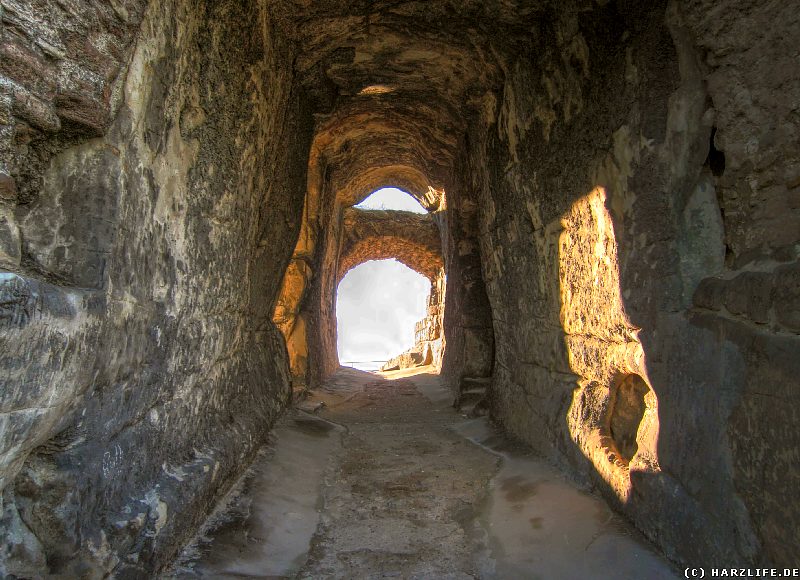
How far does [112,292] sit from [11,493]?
0.67m

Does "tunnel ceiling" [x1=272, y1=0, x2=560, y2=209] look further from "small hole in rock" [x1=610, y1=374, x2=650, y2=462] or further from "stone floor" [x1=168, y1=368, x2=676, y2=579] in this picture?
"stone floor" [x1=168, y1=368, x2=676, y2=579]

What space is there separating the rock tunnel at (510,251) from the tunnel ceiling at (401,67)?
0.04 meters

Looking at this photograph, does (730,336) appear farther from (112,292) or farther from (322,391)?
(322,391)

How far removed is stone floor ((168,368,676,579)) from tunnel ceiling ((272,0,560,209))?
2979 millimetres

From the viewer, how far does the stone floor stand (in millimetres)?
2510

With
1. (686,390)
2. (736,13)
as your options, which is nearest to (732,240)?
(686,390)

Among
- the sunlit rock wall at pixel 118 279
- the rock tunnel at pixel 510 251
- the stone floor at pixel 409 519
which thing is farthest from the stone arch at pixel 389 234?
the sunlit rock wall at pixel 118 279

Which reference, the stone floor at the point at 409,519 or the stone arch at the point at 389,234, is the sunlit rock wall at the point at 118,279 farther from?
the stone arch at the point at 389,234

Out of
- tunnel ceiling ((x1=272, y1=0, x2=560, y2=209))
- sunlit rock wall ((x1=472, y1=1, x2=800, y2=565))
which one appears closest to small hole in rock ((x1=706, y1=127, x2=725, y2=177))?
sunlit rock wall ((x1=472, y1=1, x2=800, y2=565))

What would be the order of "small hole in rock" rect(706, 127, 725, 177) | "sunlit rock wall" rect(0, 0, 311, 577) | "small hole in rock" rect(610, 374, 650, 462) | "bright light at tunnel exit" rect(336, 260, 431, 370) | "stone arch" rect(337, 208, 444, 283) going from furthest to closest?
"bright light at tunnel exit" rect(336, 260, 431, 370) → "stone arch" rect(337, 208, 444, 283) → "small hole in rock" rect(610, 374, 650, 462) → "small hole in rock" rect(706, 127, 725, 177) → "sunlit rock wall" rect(0, 0, 311, 577)

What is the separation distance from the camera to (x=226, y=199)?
3355 millimetres

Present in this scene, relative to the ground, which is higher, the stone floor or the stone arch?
the stone arch

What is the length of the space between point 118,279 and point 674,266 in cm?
218

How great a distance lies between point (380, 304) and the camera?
181 ft
